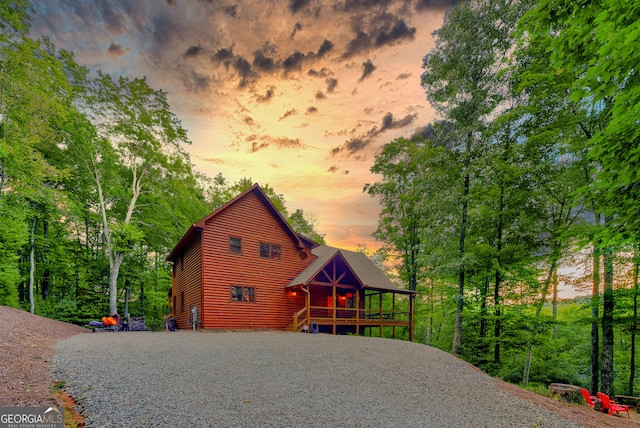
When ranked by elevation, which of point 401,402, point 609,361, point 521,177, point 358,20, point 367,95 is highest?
point 358,20

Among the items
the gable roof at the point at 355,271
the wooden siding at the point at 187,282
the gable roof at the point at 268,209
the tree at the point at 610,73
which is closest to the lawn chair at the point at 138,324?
the wooden siding at the point at 187,282

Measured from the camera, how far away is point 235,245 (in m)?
17.8

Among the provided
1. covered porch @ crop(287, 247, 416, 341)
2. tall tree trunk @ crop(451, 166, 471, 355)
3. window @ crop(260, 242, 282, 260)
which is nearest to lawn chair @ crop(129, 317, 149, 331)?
window @ crop(260, 242, 282, 260)

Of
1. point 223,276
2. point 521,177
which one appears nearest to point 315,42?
point 521,177

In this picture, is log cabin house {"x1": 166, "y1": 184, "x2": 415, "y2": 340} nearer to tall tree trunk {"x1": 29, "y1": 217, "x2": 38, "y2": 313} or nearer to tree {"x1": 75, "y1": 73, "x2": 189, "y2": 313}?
tree {"x1": 75, "y1": 73, "x2": 189, "y2": 313}

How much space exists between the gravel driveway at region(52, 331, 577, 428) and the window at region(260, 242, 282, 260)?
985 centimetres

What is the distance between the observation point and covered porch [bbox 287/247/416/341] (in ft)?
58.5

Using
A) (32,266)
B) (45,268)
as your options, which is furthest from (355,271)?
(45,268)

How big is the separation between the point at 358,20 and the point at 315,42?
2506 millimetres

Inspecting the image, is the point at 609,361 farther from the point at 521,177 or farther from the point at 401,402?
the point at 401,402

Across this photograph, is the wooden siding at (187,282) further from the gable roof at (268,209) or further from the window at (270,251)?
the window at (270,251)

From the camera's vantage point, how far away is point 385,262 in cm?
2778

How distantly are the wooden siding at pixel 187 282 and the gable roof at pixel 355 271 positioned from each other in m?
5.63

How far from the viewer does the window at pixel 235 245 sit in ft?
57.5
